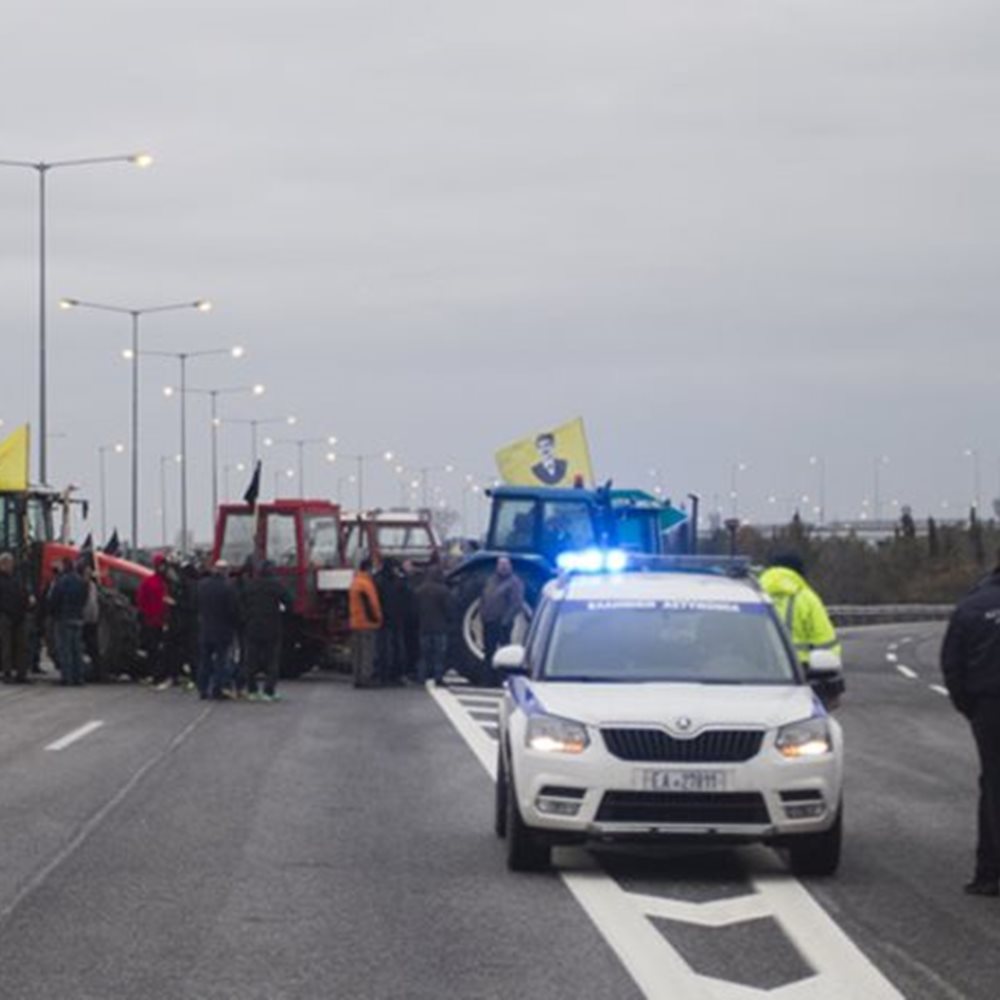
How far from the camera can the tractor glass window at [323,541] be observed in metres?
40.1

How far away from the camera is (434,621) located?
36.7 m

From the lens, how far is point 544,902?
45.2 feet

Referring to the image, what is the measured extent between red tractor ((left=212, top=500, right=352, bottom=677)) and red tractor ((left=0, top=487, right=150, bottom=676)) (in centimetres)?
174

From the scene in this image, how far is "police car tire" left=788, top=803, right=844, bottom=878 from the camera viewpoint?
14.7 m

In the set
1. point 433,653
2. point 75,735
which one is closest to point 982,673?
point 75,735

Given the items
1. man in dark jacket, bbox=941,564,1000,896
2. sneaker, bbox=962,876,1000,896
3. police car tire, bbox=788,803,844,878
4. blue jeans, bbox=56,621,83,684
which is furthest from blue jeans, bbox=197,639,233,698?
man in dark jacket, bbox=941,564,1000,896

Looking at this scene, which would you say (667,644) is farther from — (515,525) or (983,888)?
(515,525)

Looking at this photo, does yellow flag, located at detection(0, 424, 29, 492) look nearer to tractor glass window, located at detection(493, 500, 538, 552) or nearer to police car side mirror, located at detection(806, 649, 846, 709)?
tractor glass window, located at detection(493, 500, 538, 552)

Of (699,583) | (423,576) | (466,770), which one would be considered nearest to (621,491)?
(423,576)

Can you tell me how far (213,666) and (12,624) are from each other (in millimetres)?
5215

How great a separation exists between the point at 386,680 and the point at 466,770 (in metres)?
15.7

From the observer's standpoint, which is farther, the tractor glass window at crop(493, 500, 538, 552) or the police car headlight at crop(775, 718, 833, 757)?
the tractor glass window at crop(493, 500, 538, 552)

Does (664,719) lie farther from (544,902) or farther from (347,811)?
(347,811)

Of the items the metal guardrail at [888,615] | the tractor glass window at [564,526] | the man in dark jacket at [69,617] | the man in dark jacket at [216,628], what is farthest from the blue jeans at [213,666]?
the metal guardrail at [888,615]
